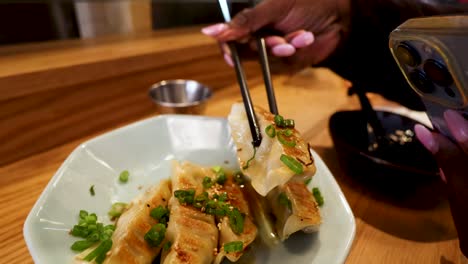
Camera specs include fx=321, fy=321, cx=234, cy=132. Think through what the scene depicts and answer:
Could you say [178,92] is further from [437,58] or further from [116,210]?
[437,58]

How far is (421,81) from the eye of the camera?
101 cm

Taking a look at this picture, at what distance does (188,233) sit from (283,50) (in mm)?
1378

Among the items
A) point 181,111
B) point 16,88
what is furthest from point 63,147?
point 181,111

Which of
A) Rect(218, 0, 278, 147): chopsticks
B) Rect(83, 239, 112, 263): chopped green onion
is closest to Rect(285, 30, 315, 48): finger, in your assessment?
Rect(218, 0, 278, 147): chopsticks

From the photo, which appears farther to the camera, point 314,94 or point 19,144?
point 314,94

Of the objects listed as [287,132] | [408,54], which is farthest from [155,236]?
[408,54]

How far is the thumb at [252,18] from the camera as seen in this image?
6.27 ft

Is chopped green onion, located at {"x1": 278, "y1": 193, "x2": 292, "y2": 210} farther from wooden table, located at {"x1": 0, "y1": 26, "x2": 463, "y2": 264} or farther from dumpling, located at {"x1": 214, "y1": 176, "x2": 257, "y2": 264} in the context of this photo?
wooden table, located at {"x1": 0, "y1": 26, "x2": 463, "y2": 264}

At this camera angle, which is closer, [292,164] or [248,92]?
[292,164]

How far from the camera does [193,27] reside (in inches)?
141

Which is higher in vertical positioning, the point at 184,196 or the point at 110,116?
the point at 184,196

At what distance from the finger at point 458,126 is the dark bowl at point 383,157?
0.39 meters

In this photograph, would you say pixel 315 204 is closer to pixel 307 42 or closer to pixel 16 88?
pixel 307 42

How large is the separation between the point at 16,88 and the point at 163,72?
109 cm
